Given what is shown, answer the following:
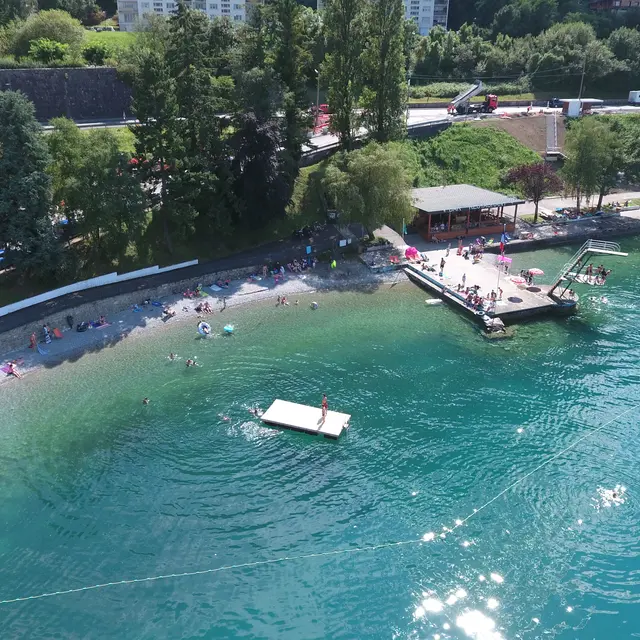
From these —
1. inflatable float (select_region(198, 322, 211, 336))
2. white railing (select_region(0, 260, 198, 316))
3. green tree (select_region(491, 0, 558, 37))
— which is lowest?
inflatable float (select_region(198, 322, 211, 336))

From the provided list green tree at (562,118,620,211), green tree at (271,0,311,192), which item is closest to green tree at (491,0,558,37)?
green tree at (562,118,620,211)

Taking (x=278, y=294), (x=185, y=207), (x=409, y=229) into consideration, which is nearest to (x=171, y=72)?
(x=185, y=207)

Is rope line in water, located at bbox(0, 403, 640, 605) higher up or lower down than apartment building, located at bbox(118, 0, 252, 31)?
lower down

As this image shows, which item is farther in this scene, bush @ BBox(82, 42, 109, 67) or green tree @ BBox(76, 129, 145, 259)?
bush @ BBox(82, 42, 109, 67)

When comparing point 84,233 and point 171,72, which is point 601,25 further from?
point 84,233

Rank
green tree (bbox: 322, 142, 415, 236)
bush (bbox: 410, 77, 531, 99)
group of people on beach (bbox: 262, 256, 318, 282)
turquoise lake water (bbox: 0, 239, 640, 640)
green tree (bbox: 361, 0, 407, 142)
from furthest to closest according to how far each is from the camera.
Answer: bush (bbox: 410, 77, 531, 99) → green tree (bbox: 361, 0, 407, 142) → green tree (bbox: 322, 142, 415, 236) → group of people on beach (bbox: 262, 256, 318, 282) → turquoise lake water (bbox: 0, 239, 640, 640)

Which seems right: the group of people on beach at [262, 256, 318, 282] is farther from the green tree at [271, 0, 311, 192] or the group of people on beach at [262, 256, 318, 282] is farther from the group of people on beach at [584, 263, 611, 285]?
the group of people on beach at [584, 263, 611, 285]

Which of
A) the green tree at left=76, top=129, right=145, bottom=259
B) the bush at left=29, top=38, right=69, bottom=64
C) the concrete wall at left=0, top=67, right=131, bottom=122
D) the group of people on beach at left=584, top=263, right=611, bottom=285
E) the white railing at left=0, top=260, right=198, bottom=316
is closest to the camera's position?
the white railing at left=0, top=260, right=198, bottom=316

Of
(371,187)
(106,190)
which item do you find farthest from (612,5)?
(106,190)
